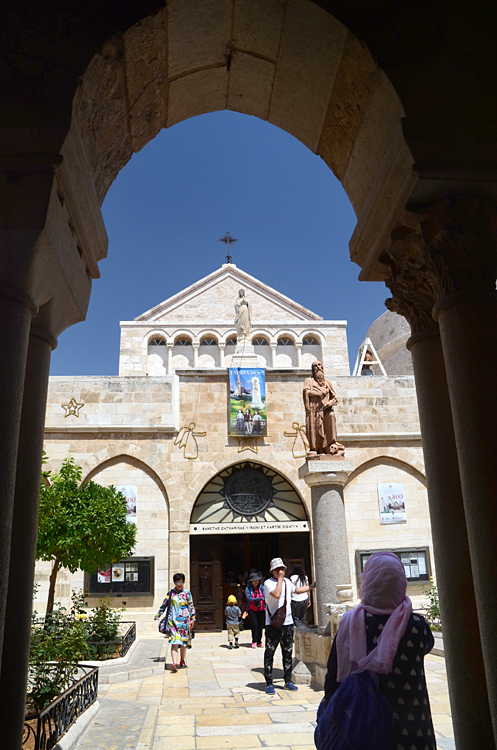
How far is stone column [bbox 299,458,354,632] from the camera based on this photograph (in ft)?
26.2

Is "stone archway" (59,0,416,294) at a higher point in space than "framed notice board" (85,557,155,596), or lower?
higher

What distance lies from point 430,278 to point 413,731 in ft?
7.30

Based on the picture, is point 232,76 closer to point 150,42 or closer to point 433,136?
point 150,42

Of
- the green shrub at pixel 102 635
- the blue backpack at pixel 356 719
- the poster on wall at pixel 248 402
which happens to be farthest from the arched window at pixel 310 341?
the blue backpack at pixel 356 719

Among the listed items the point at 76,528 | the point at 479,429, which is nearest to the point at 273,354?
the point at 76,528

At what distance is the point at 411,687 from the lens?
2303 millimetres

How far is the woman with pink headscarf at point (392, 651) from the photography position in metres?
2.26

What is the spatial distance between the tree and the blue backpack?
796 cm

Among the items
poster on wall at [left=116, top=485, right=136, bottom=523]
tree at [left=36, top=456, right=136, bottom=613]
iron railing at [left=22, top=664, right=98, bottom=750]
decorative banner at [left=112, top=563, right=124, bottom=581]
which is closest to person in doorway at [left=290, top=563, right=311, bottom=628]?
iron railing at [left=22, top=664, right=98, bottom=750]

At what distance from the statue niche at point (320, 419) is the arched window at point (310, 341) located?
23.7 m

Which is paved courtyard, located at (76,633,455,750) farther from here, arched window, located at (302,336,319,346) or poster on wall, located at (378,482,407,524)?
arched window, located at (302,336,319,346)

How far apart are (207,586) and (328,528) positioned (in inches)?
323

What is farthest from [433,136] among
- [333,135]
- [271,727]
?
[271,727]

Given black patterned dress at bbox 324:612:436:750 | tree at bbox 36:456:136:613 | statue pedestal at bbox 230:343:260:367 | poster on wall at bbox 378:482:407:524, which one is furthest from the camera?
statue pedestal at bbox 230:343:260:367
